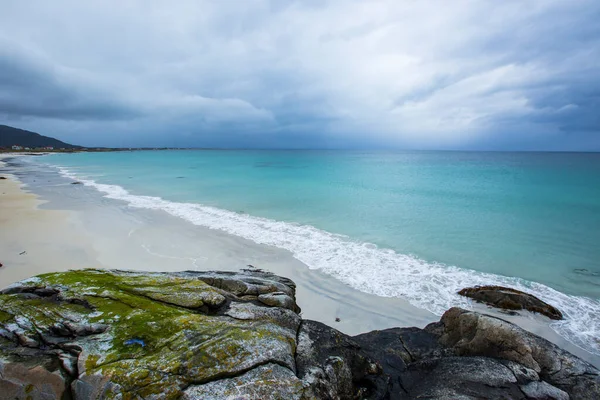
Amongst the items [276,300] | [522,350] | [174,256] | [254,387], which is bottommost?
[174,256]

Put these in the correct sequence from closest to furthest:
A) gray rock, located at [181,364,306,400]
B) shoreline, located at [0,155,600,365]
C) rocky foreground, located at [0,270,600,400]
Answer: gray rock, located at [181,364,306,400] < rocky foreground, located at [0,270,600,400] < shoreline, located at [0,155,600,365]

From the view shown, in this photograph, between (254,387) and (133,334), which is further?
(133,334)

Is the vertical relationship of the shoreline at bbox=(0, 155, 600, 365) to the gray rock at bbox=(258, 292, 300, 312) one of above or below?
below

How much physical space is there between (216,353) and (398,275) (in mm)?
11740

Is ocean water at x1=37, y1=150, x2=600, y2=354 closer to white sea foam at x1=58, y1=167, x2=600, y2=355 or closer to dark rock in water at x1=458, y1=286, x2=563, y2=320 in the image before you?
white sea foam at x1=58, y1=167, x2=600, y2=355

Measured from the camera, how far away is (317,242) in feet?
63.0

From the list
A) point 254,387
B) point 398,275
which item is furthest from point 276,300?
point 398,275

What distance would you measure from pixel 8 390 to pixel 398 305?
1120cm

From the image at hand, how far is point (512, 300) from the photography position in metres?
11.5

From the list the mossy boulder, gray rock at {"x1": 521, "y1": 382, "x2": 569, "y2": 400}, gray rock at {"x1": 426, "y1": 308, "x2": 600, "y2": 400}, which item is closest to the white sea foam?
gray rock at {"x1": 426, "y1": 308, "x2": 600, "y2": 400}

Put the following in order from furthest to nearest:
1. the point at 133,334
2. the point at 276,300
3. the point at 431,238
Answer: the point at 431,238 → the point at 276,300 → the point at 133,334

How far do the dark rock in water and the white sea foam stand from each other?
1.40 feet

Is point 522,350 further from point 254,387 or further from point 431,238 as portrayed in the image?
point 431,238

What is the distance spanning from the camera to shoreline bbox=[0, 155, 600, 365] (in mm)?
10945
